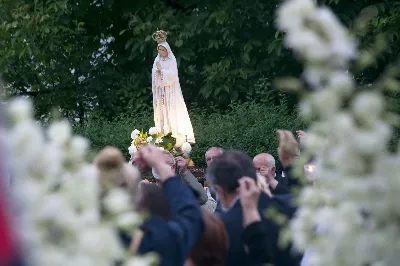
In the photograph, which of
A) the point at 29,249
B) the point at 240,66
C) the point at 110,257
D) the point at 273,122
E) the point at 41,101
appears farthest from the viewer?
the point at 41,101

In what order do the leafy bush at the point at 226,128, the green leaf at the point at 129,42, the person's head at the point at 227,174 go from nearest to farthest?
the person's head at the point at 227,174 < the leafy bush at the point at 226,128 < the green leaf at the point at 129,42

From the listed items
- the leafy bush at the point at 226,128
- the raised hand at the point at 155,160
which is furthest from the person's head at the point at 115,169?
the leafy bush at the point at 226,128

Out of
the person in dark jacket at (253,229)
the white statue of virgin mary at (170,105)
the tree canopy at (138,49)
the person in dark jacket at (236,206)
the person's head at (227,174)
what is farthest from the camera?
the tree canopy at (138,49)

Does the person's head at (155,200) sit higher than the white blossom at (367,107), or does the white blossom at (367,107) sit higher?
the person's head at (155,200)

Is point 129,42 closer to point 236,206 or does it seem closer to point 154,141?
point 154,141

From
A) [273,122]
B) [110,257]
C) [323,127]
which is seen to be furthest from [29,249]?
[273,122]

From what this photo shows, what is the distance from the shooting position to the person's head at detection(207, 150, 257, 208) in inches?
193

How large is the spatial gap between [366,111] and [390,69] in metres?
0.22

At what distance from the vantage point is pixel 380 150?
276cm

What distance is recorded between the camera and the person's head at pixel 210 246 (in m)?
4.41

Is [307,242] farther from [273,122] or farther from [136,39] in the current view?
[136,39]

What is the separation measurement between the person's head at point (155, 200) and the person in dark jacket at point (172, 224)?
0.22 ft

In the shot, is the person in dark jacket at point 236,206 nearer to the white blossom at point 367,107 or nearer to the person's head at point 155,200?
the person's head at point 155,200

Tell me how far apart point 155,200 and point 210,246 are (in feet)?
0.95
